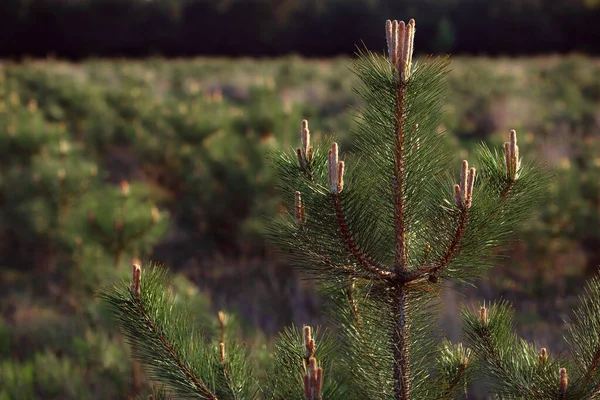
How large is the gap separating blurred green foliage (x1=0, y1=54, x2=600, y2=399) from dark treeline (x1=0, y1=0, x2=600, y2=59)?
1681cm

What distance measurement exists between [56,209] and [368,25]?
78.3 ft

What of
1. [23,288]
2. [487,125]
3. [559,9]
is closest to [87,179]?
[23,288]

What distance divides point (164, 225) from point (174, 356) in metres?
2.52

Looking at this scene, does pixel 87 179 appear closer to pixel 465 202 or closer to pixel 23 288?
pixel 23 288

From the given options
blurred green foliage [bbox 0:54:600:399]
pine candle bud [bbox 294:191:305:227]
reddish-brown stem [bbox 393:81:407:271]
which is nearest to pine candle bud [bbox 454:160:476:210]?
reddish-brown stem [bbox 393:81:407:271]

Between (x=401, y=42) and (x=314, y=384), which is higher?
(x=401, y=42)

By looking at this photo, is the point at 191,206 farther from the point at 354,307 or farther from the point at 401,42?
the point at 401,42

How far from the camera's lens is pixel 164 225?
4.00m

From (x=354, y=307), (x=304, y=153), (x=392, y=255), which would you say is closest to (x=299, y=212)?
(x=304, y=153)

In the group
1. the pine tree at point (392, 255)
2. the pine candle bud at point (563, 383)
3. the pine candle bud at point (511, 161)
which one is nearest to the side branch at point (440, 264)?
the pine tree at point (392, 255)

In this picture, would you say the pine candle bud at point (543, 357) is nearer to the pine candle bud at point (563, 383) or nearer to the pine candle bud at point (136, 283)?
the pine candle bud at point (563, 383)

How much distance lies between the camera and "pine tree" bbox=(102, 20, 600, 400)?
55.6 inches

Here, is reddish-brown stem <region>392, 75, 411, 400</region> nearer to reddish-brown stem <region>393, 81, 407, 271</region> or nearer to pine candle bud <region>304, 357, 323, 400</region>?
reddish-brown stem <region>393, 81, 407, 271</region>

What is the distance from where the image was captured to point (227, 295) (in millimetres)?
5031
